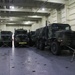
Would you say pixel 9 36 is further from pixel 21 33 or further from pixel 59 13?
pixel 59 13

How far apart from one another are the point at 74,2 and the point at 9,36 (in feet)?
29.7

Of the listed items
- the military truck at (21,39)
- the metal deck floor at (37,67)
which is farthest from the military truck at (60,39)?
the military truck at (21,39)

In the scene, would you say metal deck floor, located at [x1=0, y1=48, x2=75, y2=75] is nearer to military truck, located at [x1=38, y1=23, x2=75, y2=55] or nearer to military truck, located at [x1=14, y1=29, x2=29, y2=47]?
military truck, located at [x1=38, y1=23, x2=75, y2=55]

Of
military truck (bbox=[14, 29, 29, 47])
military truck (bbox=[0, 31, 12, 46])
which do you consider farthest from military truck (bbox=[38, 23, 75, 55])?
military truck (bbox=[0, 31, 12, 46])

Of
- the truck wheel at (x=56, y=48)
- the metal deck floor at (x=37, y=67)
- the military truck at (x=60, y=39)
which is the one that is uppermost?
the military truck at (x=60, y=39)

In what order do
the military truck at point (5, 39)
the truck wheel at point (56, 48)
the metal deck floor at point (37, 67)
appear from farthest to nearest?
1. the military truck at point (5, 39)
2. the truck wheel at point (56, 48)
3. the metal deck floor at point (37, 67)

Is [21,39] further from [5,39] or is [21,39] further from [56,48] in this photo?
[56,48]

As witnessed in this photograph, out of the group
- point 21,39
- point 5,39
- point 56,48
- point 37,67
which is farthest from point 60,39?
point 5,39

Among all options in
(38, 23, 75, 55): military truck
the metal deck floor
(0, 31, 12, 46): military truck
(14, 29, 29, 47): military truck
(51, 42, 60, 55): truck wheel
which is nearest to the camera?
the metal deck floor

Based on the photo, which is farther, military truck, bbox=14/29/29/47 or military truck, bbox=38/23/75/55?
military truck, bbox=14/29/29/47

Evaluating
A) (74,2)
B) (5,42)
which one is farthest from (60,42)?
(5,42)

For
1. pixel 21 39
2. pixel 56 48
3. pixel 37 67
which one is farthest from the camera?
pixel 21 39

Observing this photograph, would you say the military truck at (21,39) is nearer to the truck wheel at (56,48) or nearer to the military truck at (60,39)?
the military truck at (60,39)

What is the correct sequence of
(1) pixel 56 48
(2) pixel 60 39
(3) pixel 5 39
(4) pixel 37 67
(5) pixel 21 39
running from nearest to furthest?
(4) pixel 37 67
(2) pixel 60 39
(1) pixel 56 48
(5) pixel 21 39
(3) pixel 5 39
